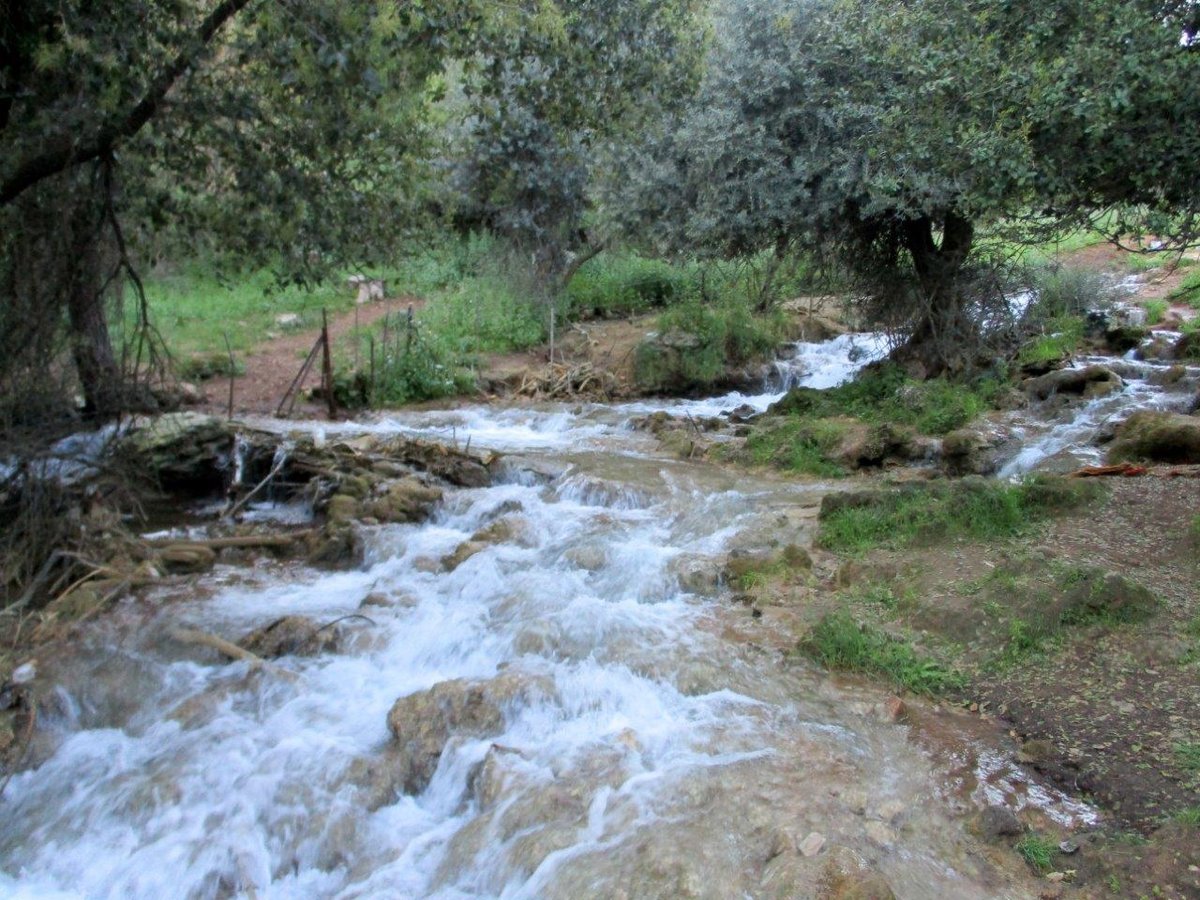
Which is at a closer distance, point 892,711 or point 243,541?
point 892,711

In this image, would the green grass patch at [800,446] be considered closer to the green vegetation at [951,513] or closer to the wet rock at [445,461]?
the green vegetation at [951,513]

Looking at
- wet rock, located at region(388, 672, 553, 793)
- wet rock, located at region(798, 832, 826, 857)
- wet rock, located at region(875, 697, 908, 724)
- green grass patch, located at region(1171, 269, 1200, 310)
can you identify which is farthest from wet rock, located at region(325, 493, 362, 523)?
green grass patch, located at region(1171, 269, 1200, 310)

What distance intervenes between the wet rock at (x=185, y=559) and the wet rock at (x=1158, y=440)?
8.66m

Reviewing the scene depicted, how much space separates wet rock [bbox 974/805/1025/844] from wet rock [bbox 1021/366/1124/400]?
925cm

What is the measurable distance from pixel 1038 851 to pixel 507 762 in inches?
102

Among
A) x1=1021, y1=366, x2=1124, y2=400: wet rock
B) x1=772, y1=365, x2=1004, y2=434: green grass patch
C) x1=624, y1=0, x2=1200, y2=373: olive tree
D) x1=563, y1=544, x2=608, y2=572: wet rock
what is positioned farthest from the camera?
x1=1021, y1=366, x2=1124, y2=400: wet rock

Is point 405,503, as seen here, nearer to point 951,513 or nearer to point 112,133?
point 112,133

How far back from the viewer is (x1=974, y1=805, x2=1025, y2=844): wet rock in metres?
4.36

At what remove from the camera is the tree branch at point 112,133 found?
20.6ft

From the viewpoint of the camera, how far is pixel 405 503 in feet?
32.1

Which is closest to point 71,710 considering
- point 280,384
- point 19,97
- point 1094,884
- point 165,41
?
point 19,97

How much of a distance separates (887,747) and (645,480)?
602 centimetres

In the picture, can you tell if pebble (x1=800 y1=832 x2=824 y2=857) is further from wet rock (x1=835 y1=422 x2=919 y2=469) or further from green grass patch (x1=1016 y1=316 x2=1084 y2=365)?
green grass patch (x1=1016 y1=316 x2=1084 y2=365)

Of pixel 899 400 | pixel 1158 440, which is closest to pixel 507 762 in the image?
pixel 1158 440
